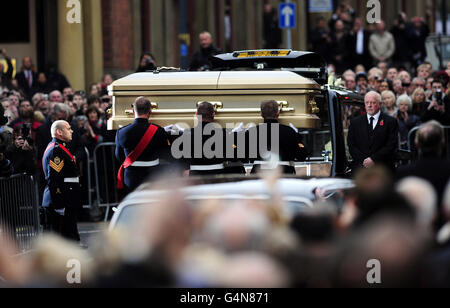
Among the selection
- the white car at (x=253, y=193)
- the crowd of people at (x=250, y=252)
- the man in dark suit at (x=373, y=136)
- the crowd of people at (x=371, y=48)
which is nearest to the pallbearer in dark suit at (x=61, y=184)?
the man in dark suit at (x=373, y=136)

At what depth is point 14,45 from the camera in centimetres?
2595

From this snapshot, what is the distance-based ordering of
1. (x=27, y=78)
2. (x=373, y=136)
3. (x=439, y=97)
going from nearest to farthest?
(x=373, y=136) < (x=439, y=97) < (x=27, y=78)

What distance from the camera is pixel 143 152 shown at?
11539 mm

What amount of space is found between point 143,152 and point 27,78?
1118cm

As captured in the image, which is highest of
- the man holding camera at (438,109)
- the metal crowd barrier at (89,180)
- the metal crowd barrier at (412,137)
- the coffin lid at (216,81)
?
the coffin lid at (216,81)

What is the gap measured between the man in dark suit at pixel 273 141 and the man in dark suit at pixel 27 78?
37.4 feet

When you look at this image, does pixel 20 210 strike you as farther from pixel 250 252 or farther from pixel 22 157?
pixel 250 252

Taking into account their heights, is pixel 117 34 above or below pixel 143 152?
above

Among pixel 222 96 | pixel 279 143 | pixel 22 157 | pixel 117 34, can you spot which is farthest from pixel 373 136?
pixel 117 34

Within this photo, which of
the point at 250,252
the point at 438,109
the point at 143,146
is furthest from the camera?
the point at 438,109

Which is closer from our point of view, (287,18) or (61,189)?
(61,189)

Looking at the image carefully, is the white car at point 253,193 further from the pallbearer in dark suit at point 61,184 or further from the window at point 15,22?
the window at point 15,22

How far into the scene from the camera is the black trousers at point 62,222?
13641 millimetres

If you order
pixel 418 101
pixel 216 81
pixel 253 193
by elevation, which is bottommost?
pixel 418 101
